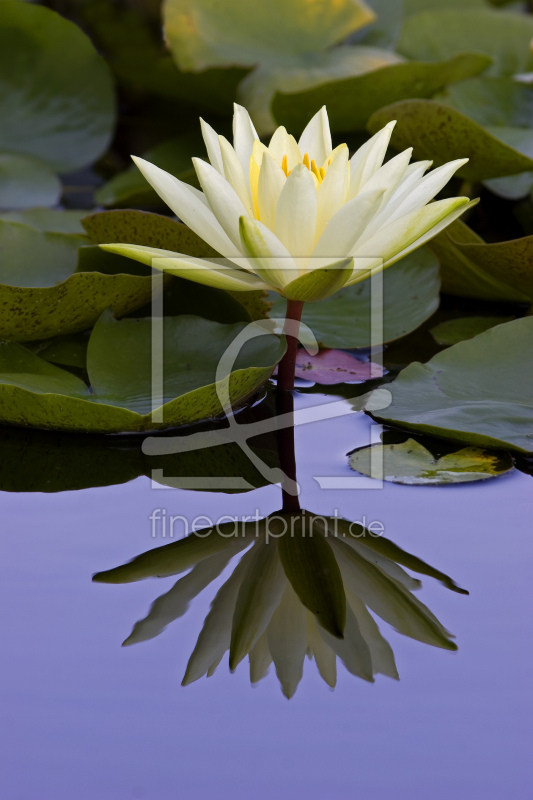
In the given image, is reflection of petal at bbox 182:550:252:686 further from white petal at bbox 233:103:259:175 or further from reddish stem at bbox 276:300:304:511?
white petal at bbox 233:103:259:175

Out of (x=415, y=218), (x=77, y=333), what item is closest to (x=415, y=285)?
(x=415, y=218)

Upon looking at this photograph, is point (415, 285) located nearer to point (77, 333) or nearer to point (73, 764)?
point (77, 333)

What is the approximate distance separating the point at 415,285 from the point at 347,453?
14.5 inches

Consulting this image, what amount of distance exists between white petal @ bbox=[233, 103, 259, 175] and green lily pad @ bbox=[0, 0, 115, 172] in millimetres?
950

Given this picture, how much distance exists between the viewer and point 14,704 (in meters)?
0.51

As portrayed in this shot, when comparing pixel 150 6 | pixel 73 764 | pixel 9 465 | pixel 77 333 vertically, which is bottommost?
pixel 73 764

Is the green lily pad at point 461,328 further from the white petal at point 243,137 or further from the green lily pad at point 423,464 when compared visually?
the white petal at point 243,137

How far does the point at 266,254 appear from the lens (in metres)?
0.69

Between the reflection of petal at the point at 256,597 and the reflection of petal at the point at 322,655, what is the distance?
1.3 inches

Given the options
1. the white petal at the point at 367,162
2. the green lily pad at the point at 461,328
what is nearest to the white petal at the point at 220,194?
the white petal at the point at 367,162

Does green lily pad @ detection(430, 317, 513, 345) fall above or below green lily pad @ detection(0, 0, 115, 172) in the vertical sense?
below

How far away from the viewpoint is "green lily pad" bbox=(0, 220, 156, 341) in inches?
32.9

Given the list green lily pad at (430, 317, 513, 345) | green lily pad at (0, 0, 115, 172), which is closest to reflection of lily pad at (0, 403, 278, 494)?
green lily pad at (430, 317, 513, 345)

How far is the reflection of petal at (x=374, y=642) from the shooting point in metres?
0.55
